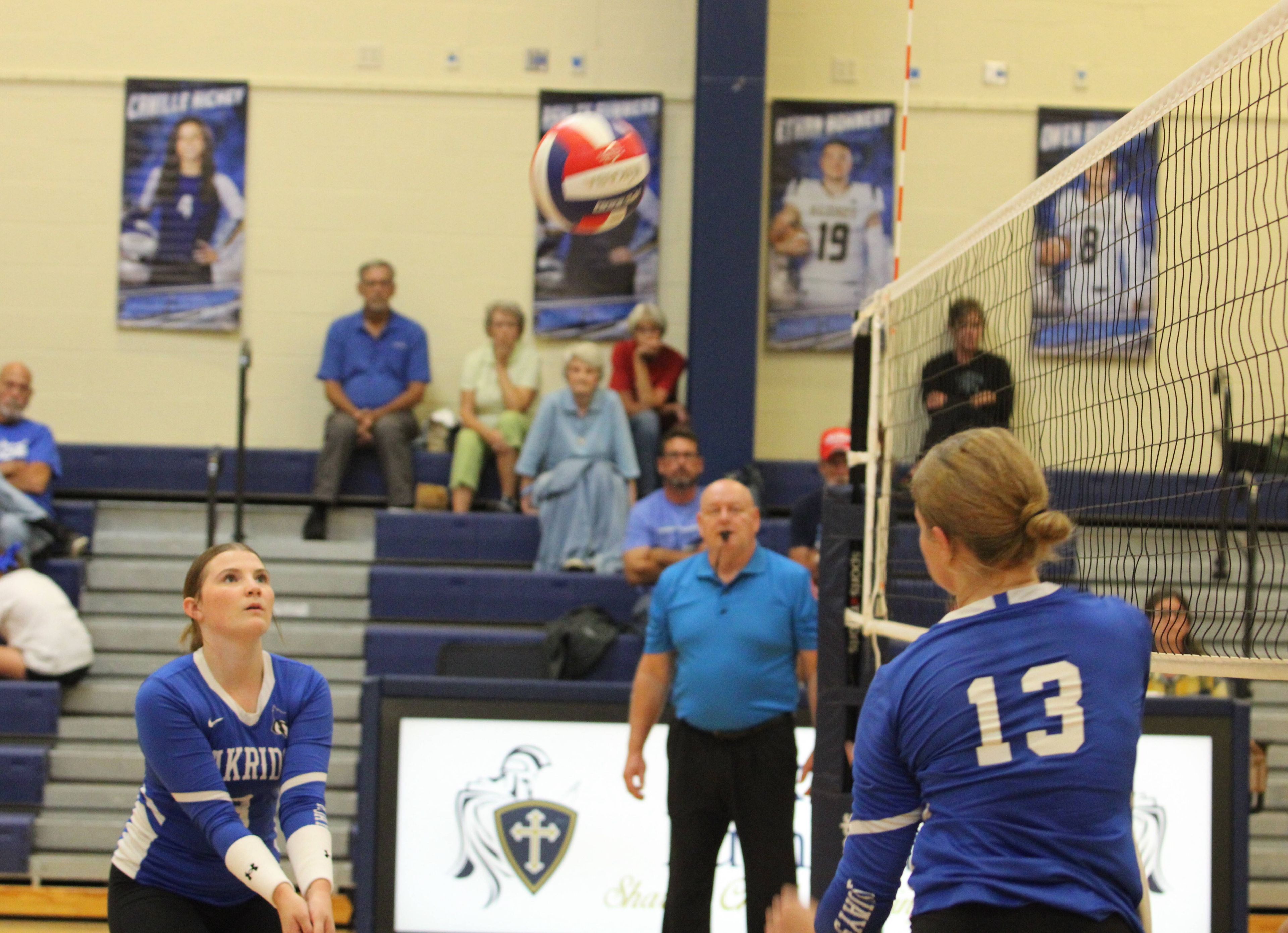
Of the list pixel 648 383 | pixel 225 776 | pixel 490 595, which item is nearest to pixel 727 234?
pixel 648 383

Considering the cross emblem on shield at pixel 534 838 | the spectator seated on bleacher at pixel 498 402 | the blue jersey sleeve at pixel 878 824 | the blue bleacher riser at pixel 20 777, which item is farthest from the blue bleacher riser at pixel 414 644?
the blue jersey sleeve at pixel 878 824

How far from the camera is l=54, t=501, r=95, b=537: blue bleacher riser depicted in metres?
8.69

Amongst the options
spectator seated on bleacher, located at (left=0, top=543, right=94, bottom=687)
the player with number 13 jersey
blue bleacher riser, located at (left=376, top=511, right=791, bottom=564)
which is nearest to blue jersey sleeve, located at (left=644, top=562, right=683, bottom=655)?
the player with number 13 jersey

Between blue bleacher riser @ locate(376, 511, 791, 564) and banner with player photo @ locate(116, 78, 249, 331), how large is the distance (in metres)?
2.47

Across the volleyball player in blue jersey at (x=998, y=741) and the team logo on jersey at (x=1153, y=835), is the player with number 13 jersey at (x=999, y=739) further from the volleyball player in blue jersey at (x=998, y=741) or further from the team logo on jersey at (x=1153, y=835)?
the team logo on jersey at (x=1153, y=835)

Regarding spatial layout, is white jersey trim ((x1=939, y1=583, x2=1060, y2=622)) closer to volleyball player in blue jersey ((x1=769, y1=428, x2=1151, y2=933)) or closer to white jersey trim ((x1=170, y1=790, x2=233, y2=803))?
volleyball player in blue jersey ((x1=769, y1=428, x2=1151, y2=933))

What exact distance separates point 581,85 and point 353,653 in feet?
14.8

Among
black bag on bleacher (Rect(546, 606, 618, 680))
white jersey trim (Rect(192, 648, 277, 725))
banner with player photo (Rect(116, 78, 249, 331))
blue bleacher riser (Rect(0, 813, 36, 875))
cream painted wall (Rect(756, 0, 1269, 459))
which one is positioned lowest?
blue bleacher riser (Rect(0, 813, 36, 875))

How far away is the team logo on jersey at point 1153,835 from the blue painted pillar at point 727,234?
4.05 metres

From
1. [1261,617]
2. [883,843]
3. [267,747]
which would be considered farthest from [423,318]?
[883,843]

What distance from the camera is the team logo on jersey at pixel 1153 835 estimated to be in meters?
5.70

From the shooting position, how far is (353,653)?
8.00m

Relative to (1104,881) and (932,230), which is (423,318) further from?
(1104,881)

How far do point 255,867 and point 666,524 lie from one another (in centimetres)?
481
